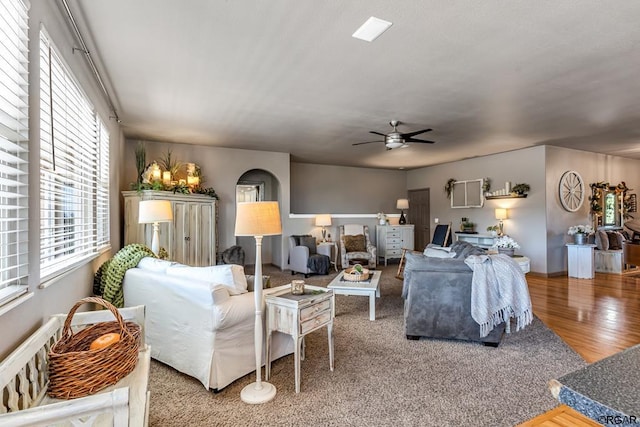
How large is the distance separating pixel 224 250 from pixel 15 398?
559 centimetres

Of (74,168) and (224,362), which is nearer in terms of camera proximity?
(224,362)

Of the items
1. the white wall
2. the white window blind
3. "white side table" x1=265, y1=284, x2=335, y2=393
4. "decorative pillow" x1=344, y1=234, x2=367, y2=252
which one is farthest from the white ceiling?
"decorative pillow" x1=344, y1=234, x2=367, y2=252

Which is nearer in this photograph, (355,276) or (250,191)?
(355,276)

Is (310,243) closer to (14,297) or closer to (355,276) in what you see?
(355,276)

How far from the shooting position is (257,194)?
819 cm

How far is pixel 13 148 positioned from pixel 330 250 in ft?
19.5

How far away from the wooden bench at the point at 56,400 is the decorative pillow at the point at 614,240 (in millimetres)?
8658

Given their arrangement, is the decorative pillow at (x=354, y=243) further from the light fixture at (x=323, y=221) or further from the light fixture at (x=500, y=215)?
the light fixture at (x=500, y=215)

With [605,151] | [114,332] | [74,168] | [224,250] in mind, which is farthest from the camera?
[605,151]

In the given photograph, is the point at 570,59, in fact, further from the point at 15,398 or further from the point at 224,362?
the point at 15,398

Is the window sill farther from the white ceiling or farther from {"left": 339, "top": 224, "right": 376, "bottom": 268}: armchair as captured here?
{"left": 339, "top": 224, "right": 376, "bottom": 268}: armchair

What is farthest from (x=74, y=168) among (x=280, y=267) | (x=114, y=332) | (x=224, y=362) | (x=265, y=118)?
(x=280, y=267)

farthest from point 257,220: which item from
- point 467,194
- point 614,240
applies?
point 614,240

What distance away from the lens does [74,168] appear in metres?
2.55
